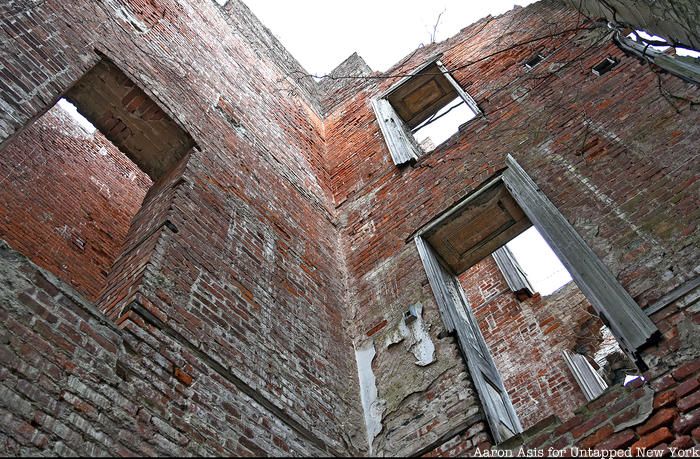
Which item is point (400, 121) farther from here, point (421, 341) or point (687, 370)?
point (687, 370)

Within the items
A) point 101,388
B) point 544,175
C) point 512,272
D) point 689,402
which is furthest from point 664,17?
point 512,272

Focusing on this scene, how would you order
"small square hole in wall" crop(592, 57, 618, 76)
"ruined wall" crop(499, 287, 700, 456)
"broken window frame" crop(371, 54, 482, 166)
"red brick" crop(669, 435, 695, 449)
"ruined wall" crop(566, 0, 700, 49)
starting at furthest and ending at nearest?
"broken window frame" crop(371, 54, 482, 166)
"small square hole in wall" crop(592, 57, 618, 76)
"ruined wall" crop(566, 0, 700, 49)
"ruined wall" crop(499, 287, 700, 456)
"red brick" crop(669, 435, 695, 449)

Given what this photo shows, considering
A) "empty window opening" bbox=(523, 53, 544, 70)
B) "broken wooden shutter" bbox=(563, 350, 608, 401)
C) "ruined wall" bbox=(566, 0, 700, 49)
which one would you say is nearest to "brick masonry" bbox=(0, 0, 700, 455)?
"empty window opening" bbox=(523, 53, 544, 70)

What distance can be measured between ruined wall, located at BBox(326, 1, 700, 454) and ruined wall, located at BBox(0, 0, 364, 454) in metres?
0.49

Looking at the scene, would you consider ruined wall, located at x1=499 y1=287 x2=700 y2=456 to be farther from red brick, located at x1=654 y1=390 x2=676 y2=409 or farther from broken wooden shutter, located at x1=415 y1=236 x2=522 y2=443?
broken wooden shutter, located at x1=415 y1=236 x2=522 y2=443

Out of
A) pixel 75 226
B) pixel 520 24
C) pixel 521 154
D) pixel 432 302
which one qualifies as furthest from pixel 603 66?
pixel 75 226

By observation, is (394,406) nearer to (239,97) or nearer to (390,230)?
(390,230)

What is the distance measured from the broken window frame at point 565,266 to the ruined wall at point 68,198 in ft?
13.0

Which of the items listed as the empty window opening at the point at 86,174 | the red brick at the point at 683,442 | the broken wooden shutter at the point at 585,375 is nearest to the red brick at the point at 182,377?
the empty window opening at the point at 86,174

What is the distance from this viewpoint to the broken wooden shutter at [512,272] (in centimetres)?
971

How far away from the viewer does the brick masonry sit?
2.81 metres

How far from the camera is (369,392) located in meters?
4.52

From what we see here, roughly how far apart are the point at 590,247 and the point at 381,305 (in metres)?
2.03

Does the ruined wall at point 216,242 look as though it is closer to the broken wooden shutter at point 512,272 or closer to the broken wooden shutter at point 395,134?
the broken wooden shutter at point 395,134
